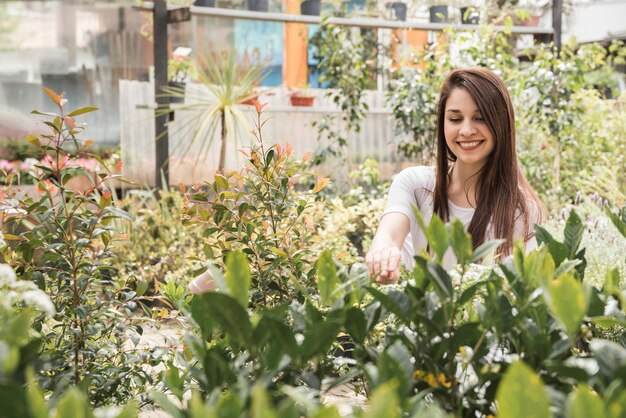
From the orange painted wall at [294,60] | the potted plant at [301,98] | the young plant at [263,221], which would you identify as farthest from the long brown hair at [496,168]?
the orange painted wall at [294,60]

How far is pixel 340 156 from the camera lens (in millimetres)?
7219

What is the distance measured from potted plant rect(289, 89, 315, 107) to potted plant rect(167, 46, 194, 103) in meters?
1.08

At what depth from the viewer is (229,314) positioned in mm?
854

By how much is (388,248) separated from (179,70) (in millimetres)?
6645

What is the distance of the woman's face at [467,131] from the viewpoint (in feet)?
8.27

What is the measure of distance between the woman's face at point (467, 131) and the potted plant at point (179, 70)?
4.27 meters

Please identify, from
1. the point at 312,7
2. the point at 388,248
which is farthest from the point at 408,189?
the point at 312,7

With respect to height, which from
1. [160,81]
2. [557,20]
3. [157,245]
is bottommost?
[157,245]

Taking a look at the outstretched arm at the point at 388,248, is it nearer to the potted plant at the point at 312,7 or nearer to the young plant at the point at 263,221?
the young plant at the point at 263,221

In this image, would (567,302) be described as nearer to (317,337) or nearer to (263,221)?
(317,337)

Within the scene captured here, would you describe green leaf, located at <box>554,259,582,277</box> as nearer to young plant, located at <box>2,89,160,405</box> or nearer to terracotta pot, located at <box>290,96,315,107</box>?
young plant, located at <box>2,89,160,405</box>

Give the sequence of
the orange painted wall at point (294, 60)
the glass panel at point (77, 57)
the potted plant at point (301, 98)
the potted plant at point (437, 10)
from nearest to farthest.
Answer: the glass panel at point (77, 57)
the potted plant at point (301, 98)
the potted plant at point (437, 10)
the orange painted wall at point (294, 60)

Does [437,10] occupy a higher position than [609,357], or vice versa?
[437,10]

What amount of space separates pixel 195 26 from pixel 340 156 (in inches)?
106
